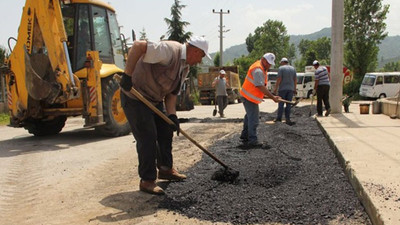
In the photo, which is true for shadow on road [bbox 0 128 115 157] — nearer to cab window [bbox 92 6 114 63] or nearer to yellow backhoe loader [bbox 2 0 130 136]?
yellow backhoe loader [bbox 2 0 130 136]

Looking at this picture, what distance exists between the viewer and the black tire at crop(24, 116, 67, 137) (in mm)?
8483

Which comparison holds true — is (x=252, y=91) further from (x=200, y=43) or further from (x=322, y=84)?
(x=322, y=84)

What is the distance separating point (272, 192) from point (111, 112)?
519 centimetres

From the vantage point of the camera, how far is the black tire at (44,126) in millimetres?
8483

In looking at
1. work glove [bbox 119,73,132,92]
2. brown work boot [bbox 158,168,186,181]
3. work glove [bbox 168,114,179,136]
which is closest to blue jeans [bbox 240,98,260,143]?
brown work boot [bbox 158,168,186,181]

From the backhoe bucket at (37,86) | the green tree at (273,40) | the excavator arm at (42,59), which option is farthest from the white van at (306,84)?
the green tree at (273,40)

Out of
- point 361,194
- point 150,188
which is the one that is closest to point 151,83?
point 150,188

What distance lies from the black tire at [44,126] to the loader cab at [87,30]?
61.7 inches

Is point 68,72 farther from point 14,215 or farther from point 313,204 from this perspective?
point 313,204

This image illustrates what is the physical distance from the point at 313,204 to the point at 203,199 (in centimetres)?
102

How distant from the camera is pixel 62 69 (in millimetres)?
7242

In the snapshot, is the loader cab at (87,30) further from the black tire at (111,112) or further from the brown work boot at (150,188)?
the brown work boot at (150,188)

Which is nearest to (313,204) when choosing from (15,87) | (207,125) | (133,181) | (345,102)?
(133,181)

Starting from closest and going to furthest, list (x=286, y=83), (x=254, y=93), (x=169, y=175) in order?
(x=169, y=175) < (x=254, y=93) < (x=286, y=83)
